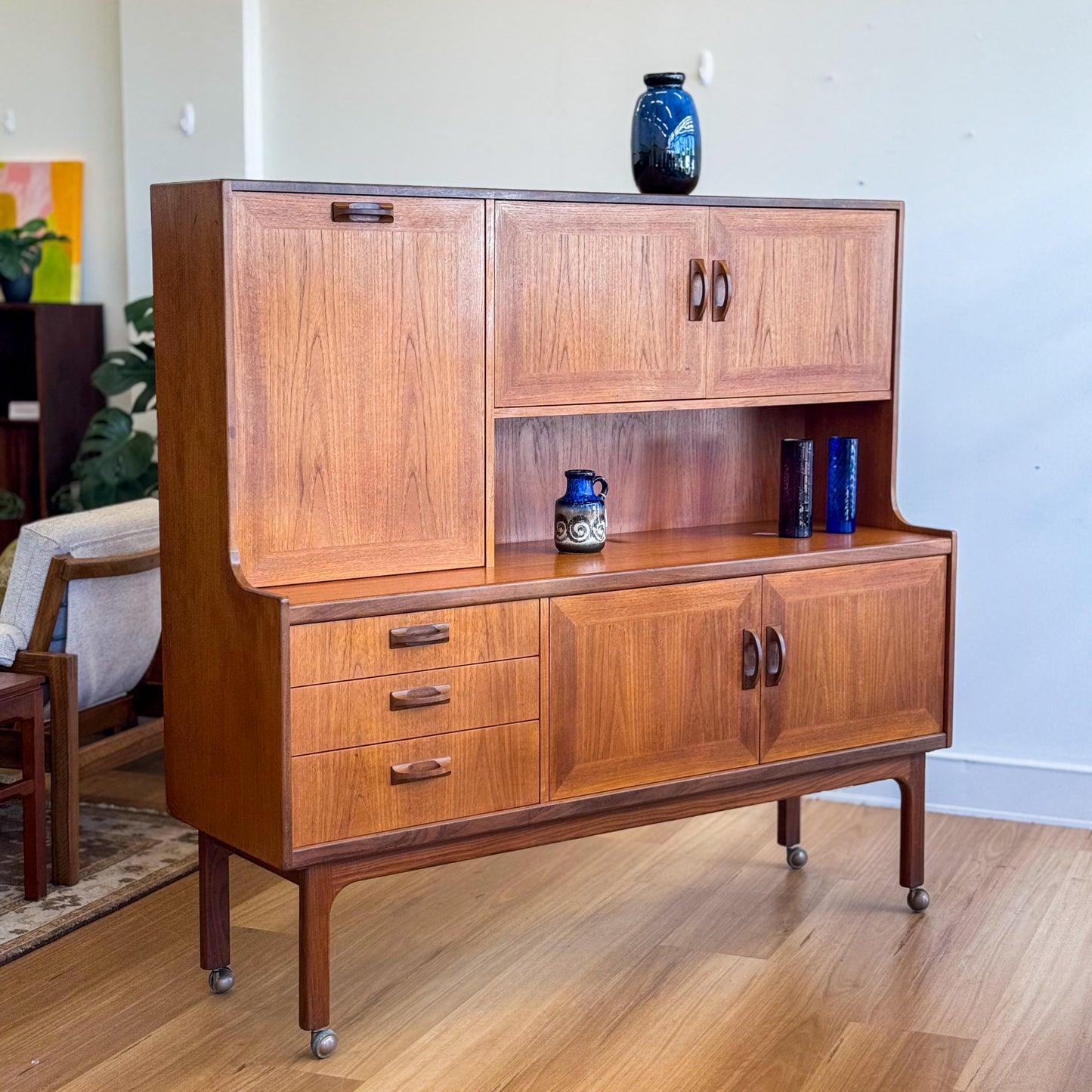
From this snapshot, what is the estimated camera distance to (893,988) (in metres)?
3.00

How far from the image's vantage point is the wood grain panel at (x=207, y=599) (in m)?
2.61

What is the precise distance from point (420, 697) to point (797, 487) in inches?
43.4

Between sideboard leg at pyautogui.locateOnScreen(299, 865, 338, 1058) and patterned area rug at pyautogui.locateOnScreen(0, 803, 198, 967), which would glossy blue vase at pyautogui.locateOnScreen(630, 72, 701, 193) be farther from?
patterned area rug at pyautogui.locateOnScreen(0, 803, 198, 967)

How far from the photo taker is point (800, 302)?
3324 mm

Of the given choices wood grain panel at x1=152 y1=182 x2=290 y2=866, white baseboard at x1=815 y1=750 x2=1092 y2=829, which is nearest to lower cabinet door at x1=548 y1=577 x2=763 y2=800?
wood grain panel at x1=152 y1=182 x2=290 y2=866

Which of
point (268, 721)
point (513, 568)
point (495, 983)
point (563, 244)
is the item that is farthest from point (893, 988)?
point (563, 244)

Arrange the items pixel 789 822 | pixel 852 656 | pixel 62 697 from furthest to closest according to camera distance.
Result: pixel 789 822 < pixel 62 697 < pixel 852 656

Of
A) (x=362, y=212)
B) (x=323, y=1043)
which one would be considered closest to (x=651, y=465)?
(x=362, y=212)

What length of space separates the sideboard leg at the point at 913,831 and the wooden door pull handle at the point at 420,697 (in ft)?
4.05

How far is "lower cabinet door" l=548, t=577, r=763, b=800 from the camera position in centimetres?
291

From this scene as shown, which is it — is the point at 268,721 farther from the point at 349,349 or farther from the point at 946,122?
the point at 946,122

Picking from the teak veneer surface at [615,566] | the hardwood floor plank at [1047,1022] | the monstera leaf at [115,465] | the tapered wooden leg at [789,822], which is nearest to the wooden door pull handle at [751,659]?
the teak veneer surface at [615,566]

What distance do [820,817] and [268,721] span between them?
1.99m

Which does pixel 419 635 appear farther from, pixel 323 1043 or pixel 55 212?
pixel 55 212
